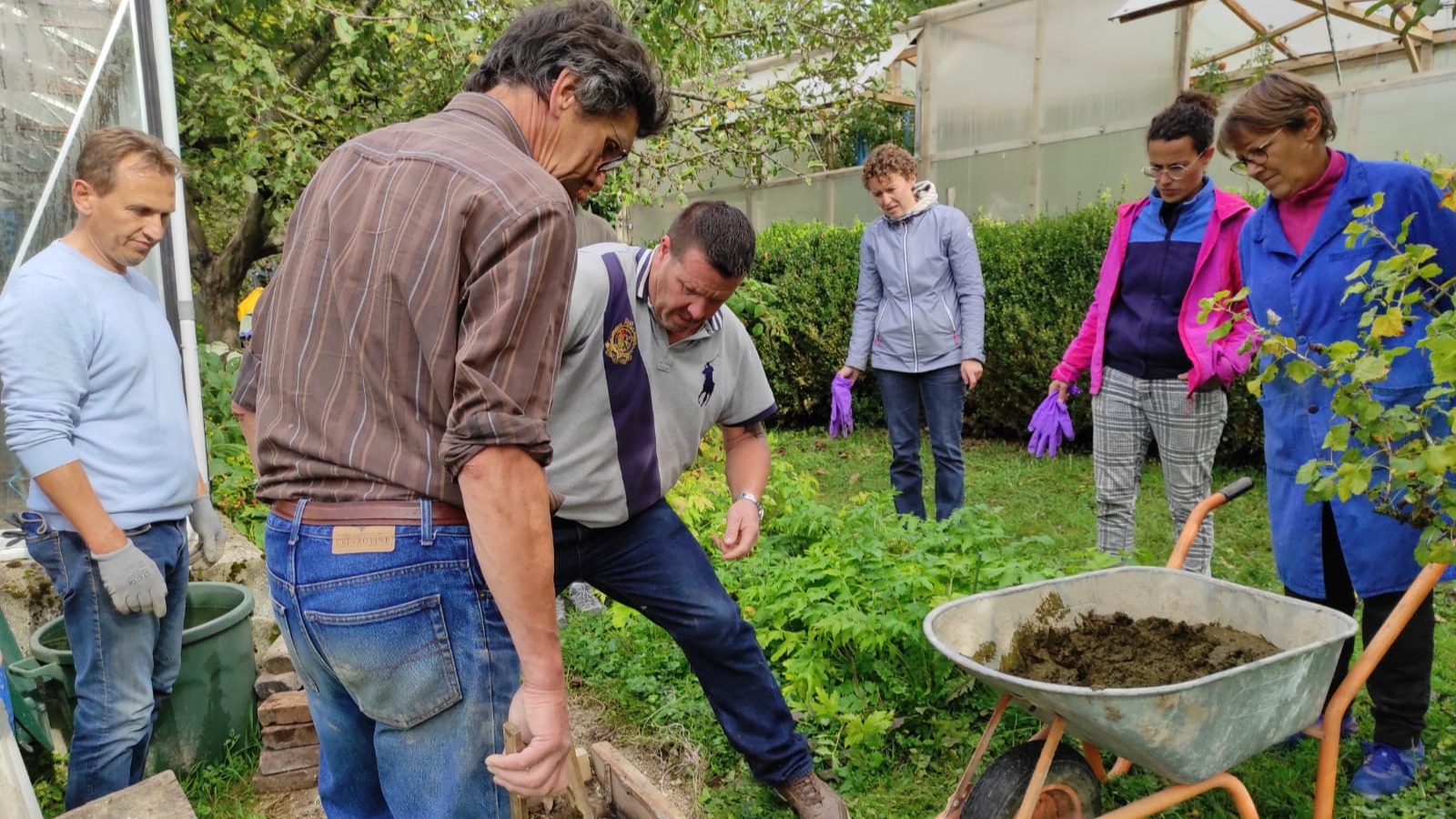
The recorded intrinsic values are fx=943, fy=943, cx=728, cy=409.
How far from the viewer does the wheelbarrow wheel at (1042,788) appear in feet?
7.14

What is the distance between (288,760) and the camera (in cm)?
327

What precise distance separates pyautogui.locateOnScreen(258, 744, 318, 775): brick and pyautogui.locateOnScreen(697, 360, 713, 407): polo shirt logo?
1911 millimetres

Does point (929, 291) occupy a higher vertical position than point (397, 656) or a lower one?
higher

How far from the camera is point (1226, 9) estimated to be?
10.1 meters

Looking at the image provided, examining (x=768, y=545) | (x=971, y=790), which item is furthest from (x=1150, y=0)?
(x=971, y=790)

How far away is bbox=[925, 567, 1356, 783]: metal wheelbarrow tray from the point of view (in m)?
1.91

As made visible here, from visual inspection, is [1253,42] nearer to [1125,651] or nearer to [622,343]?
[1125,651]

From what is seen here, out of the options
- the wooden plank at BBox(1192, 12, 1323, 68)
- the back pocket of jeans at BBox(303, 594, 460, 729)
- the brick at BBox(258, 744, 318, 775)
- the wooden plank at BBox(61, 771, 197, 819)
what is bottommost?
the brick at BBox(258, 744, 318, 775)

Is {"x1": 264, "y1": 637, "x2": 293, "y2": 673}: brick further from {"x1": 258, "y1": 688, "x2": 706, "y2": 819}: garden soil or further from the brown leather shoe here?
the brown leather shoe

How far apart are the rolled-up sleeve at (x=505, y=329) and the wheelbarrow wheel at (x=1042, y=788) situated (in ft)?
4.78

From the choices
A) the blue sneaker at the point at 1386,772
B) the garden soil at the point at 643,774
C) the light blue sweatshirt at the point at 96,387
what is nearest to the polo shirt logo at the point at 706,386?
the garden soil at the point at 643,774

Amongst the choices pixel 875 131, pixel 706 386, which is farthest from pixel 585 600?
pixel 875 131

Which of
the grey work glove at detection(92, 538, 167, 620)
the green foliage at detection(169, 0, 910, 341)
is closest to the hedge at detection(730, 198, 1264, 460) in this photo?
the green foliage at detection(169, 0, 910, 341)

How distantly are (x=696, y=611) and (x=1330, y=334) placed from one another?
1959mm
